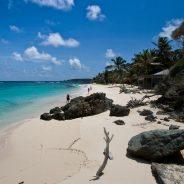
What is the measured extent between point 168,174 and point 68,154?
410 cm

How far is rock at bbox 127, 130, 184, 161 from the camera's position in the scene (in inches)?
322

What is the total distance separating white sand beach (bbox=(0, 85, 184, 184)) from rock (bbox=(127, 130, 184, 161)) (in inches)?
15.2

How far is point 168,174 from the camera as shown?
690 centimetres

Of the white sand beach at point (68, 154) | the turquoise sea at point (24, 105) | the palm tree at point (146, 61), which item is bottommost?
the turquoise sea at point (24, 105)

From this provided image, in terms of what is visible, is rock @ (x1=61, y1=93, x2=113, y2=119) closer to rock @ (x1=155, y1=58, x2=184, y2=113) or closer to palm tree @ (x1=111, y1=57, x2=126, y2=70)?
rock @ (x1=155, y1=58, x2=184, y2=113)

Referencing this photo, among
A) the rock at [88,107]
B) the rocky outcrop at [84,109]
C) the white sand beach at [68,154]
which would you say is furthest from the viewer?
the rock at [88,107]

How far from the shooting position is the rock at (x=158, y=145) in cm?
818

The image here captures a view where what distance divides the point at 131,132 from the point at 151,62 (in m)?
38.1

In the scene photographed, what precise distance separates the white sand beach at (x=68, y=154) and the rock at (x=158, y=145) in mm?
386

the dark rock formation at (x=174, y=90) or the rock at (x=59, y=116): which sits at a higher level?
the dark rock formation at (x=174, y=90)

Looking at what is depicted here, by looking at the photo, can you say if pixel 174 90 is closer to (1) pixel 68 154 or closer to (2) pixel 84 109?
(2) pixel 84 109

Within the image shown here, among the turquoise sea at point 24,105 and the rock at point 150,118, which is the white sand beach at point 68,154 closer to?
the rock at point 150,118

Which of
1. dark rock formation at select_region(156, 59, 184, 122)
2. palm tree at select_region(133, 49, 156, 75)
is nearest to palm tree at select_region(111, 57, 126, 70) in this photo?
palm tree at select_region(133, 49, 156, 75)

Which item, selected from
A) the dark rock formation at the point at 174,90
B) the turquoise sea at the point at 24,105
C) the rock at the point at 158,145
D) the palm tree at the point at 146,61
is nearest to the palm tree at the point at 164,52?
the palm tree at the point at 146,61
